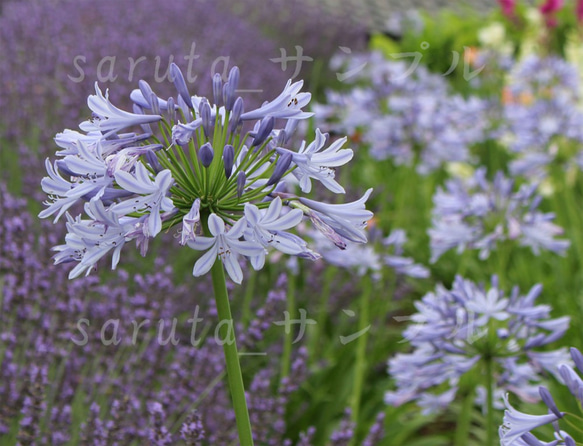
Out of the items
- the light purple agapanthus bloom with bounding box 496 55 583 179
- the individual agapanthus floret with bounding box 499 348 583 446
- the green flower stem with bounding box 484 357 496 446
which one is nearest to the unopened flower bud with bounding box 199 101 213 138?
the individual agapanthus floret with bounding box 499 348 583 446

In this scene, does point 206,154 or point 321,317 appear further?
point 321,317

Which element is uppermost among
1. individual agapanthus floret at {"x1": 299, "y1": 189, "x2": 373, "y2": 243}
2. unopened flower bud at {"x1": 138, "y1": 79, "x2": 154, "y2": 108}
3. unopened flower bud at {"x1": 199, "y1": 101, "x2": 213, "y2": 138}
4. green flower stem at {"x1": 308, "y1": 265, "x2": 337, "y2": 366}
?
green flower stem at {"x1": 308, "y1": 265, "x2": 337, "y2": 366}

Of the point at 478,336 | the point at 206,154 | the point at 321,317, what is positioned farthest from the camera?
the point at 321,317

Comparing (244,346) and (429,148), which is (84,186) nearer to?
(244,346)

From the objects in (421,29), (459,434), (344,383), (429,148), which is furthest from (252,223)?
(421,29)

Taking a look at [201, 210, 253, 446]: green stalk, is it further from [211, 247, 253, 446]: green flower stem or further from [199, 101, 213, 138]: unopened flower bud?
[199, 101, 213, 138]: unopened flower bud

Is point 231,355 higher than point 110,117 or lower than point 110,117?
lower

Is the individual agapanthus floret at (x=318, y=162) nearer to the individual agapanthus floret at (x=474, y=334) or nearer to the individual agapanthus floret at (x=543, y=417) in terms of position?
the individual agapanthus floret at (x=543, y=417)

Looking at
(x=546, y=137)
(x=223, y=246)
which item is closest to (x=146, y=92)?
(x=223, y=246)

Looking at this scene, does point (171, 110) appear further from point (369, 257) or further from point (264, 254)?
point (369, 257)
